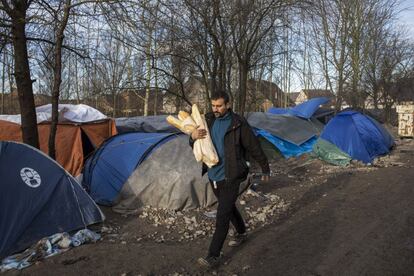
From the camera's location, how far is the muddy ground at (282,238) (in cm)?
475

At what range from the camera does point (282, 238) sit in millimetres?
5695

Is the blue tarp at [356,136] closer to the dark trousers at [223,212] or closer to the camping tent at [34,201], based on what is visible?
the camping tent at [34,201]

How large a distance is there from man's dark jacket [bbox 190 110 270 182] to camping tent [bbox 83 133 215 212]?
2736 millimetres

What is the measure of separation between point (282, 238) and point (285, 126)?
9.81 meters

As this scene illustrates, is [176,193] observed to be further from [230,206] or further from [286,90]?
[286,90]

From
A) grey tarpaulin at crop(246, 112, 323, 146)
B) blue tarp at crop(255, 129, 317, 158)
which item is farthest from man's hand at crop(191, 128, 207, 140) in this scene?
grey tarpaulin at crop(246, 112, 323, 146)

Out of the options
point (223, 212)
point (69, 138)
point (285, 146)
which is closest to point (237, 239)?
point (223, 212)

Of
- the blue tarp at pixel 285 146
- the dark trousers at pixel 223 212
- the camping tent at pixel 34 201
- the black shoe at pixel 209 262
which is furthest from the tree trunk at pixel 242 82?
the black shoe at pixel 209 262

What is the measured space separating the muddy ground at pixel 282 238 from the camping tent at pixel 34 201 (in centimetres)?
51

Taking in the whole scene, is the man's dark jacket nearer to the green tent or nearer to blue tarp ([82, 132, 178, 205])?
blue tarp ([82, 132, 178, 205])

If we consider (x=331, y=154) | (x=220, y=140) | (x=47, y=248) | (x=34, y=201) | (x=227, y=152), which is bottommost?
(x=47, y=248)

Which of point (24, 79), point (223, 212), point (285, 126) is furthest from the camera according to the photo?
point (285, 126)

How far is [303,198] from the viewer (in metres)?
8.09

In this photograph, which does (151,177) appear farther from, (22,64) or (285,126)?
(285,126)
